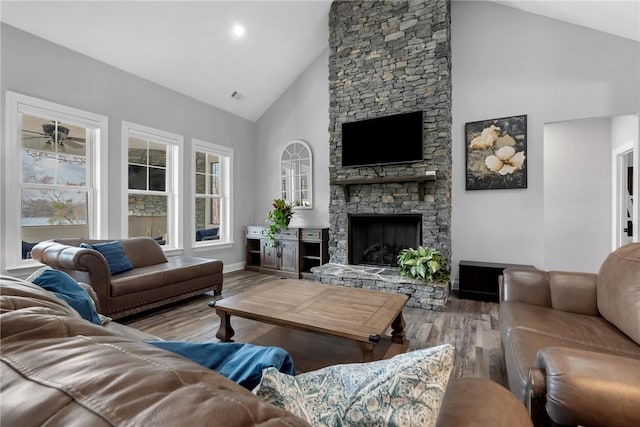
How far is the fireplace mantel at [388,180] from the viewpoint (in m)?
3.91

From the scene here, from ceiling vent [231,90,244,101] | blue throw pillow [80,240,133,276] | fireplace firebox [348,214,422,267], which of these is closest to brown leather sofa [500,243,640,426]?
fireplace firebox [348,214,422,267]

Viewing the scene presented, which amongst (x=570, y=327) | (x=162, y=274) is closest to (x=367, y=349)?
(x=570, y=327)

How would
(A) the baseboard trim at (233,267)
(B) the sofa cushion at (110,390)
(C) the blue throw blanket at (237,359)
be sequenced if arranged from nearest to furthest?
(B) the sofa cushion at (110,390) → (C) the blue throw blanket at (237,359) → (A) the baseboard trim at (233,267)

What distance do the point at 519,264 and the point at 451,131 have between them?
202 centimetres

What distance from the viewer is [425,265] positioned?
360cm

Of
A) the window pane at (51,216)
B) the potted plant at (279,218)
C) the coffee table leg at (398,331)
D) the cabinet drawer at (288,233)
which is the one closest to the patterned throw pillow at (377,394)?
the coffee table leg at (398,331)

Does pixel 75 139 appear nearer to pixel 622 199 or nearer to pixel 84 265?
pixel 84 265

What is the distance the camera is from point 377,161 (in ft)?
14.1

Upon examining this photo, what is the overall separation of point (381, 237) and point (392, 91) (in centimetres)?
214

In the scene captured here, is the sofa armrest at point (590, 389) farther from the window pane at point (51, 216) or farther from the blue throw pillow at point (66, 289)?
the window pane at point (51, 216)

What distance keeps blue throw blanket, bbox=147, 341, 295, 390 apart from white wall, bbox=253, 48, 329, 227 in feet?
14.6

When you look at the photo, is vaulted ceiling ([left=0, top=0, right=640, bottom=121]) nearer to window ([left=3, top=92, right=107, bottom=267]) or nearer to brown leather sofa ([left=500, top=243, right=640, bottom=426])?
window ([left=3, top=92, right=107, bottom=267])

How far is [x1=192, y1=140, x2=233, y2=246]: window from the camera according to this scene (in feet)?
16.7

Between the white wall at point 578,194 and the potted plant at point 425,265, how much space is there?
1.85m
